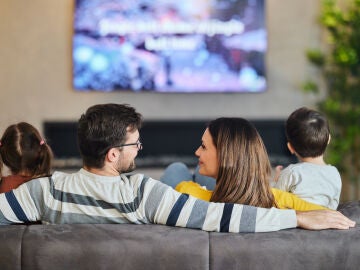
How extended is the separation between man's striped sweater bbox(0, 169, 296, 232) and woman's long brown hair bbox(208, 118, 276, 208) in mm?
116

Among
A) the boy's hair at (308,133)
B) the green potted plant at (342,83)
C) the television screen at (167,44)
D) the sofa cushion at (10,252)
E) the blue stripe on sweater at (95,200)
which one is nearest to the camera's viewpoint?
the sofa cushion at (10,252)

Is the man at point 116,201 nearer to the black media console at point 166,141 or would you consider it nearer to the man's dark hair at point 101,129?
the man's dark hair at point 101,129

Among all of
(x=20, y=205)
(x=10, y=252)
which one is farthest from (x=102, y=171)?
(x=10, y=252)

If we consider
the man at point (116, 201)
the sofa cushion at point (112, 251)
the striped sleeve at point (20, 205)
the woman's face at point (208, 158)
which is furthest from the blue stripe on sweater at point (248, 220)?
the striped sleeve at point (20, 205)

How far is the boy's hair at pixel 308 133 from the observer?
231cm

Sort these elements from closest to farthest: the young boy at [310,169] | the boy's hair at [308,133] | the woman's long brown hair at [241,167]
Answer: the woman's long brown hair at [241,167], the young boy at [310,169], the boy's hair at [308,133]

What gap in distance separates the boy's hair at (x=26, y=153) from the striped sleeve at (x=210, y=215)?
0.73m

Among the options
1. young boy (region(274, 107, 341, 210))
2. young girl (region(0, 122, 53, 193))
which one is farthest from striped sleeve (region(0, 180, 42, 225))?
young boy (region(274, 107, 341, 210))

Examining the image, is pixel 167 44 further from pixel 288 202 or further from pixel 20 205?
pixel 20 205

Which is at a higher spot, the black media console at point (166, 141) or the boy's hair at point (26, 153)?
the boy's hair at point (26, 153)

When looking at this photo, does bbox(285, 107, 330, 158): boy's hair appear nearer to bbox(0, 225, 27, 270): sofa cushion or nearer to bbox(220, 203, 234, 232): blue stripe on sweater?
bbox(220, 203, 234, 232): blue stripe on sweater

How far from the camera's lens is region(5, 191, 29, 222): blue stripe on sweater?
1597 mm

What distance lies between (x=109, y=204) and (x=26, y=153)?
2.36 ft

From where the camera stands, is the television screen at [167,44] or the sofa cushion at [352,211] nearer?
the sofa cushion at [352,211]
